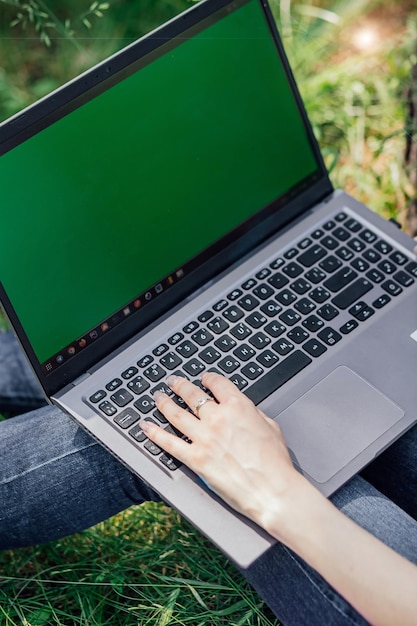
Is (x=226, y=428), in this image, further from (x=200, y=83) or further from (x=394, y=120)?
(x=394, y=120)

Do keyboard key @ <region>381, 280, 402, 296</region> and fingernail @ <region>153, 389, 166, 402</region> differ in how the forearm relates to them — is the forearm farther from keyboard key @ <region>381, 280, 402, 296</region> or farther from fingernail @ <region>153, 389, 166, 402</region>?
keyboard key @ <region>381, 280, 402, 296</region>

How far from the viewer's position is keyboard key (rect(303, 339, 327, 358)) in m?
1.13

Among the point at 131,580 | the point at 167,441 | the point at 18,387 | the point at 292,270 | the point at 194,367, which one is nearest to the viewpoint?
the point at 167,441

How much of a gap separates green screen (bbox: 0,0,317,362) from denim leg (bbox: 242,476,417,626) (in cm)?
43

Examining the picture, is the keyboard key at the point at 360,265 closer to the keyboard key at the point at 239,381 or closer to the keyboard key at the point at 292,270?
the keyboard key at the point at 292,270

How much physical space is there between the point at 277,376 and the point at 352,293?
20 centimetres

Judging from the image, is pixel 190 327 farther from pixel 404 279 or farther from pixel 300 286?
pixel 404 279

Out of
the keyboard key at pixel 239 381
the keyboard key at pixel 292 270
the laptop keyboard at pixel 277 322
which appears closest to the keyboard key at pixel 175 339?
the laptop keyboard at pixel 277 322

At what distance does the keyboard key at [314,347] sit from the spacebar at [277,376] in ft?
0.04

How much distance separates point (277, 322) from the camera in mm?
1157

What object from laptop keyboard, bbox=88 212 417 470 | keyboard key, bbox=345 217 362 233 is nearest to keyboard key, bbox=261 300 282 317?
laptop keyboard, bbox=88 212 417 470

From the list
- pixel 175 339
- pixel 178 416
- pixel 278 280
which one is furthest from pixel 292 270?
pixel 178 416

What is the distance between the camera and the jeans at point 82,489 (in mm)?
1042

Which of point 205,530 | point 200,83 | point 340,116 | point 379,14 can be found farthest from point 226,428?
point 379,14
